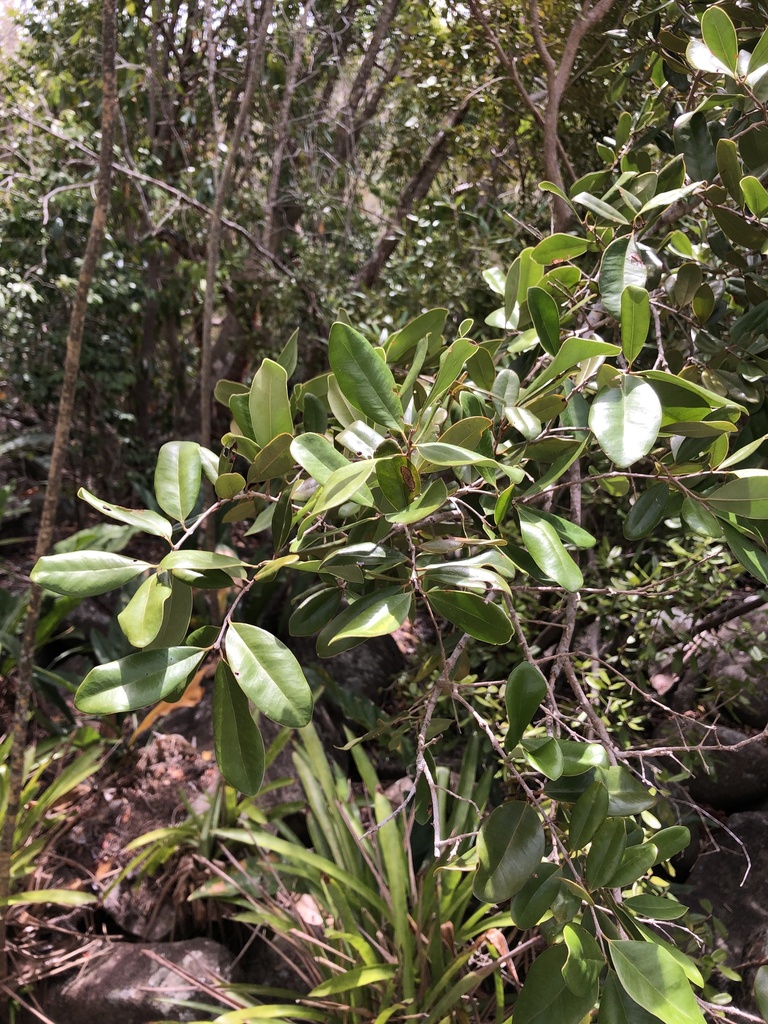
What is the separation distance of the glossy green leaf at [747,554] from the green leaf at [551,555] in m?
0.13

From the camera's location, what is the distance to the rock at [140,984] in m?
1.32

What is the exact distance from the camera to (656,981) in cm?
40

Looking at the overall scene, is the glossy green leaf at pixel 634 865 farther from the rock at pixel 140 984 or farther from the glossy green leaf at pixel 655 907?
the rock at pixel 140 984

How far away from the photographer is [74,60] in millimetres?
3098

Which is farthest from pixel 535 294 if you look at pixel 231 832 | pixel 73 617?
pixel 73 617

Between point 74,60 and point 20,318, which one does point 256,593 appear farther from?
point 74,60

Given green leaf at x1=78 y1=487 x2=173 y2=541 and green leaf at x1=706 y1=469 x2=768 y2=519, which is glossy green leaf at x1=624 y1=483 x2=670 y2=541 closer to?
green leaf at x1=706 y1=469 x2=768 y2=519

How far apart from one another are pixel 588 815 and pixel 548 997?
12cm

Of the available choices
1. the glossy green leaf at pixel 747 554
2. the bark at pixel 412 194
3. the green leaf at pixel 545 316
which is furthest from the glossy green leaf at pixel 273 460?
the bark at pixel 412 194

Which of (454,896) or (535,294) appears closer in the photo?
(535,294)

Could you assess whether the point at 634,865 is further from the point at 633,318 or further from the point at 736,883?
the point at 736,883

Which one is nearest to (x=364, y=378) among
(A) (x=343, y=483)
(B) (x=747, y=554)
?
(A) (x=343, y=483)

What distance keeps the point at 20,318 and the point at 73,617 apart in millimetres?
1280

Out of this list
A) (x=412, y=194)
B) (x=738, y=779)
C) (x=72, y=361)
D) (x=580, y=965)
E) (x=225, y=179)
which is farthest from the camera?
(x=412, y=194)
